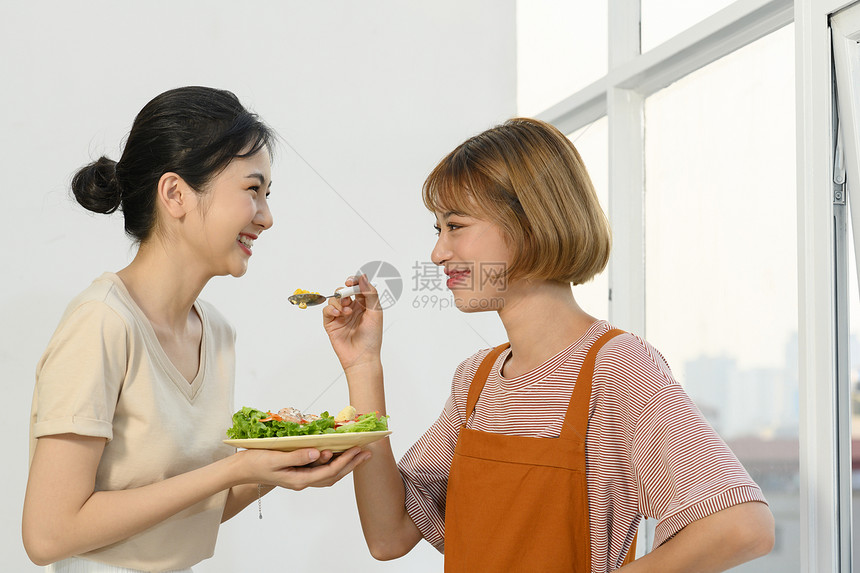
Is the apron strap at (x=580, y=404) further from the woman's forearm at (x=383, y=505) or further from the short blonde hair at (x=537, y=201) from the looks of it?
the woman's forearm at (x=383, y=505)

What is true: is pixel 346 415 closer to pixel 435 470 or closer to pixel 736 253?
pixel 435 470

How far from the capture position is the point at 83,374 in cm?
104

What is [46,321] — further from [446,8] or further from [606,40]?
[606,40]

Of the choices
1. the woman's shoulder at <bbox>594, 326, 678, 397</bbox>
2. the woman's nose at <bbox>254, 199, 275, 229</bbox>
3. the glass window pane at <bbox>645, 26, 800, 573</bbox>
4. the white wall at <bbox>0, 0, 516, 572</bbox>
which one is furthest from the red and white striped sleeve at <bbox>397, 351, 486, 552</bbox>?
the white wall at <bbox>0, 0, 516, 572</bbox>

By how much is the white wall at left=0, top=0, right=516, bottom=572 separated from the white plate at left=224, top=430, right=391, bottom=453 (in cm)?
125

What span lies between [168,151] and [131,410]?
410mm

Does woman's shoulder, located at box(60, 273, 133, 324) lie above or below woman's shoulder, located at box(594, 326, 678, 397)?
above

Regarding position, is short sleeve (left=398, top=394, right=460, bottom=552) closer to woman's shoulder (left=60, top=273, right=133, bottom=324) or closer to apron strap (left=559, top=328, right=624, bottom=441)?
apron strap (left=559, top=328, right=624, bottom=441)

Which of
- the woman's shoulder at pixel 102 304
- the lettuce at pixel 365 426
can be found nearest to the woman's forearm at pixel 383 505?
the lettuce at pixel 365 426

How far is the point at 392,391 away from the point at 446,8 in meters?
1.28

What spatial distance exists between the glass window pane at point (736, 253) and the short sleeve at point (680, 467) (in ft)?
2.61

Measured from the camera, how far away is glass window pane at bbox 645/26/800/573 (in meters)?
1.65

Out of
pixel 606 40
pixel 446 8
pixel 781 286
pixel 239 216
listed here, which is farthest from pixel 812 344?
pixel 446 8

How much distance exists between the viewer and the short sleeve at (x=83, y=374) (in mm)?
1022
